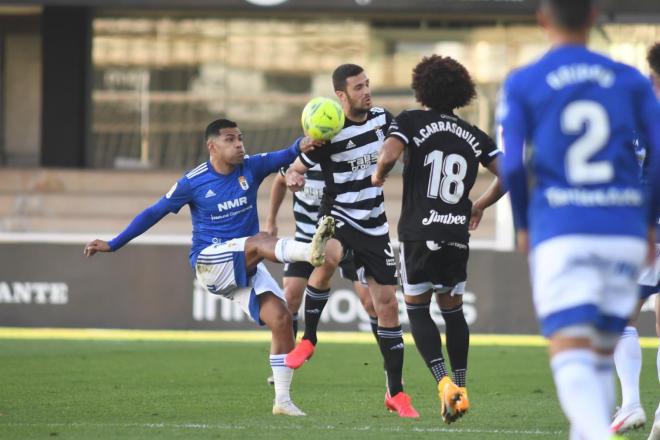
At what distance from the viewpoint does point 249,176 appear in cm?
893

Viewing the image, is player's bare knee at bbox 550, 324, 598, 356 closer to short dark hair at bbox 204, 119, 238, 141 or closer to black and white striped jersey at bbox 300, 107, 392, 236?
black and white striped jersey at bbox 300, 107, 392, 236

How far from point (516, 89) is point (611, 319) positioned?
894 mm

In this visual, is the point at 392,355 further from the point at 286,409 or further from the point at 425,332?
the point at 286,409

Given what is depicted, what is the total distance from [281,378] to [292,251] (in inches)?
32.6

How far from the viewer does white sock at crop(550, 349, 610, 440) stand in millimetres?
4551

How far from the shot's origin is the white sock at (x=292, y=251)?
827 centimetres

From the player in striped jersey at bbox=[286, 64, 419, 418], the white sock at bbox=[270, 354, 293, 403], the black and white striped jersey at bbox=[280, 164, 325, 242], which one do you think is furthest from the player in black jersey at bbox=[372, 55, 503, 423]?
the black and white striped jersey at bbox=[280, 164, 325, 242]

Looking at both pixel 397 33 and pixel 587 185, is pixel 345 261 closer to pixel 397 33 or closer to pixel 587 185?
pixel 587 185

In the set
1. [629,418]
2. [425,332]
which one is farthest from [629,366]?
[425,332]

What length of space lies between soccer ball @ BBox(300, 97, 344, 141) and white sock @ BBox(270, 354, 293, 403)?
1.46 meters

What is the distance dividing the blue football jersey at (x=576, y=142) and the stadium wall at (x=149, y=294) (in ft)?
35.4

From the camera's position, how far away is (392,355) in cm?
841

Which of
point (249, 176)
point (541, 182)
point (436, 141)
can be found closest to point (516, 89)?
point (541, 182)

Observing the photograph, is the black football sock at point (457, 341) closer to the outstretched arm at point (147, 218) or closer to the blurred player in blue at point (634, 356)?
the blurred player in blue at point (634, 356)
